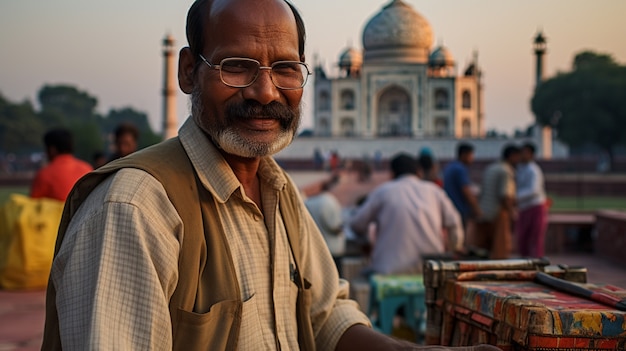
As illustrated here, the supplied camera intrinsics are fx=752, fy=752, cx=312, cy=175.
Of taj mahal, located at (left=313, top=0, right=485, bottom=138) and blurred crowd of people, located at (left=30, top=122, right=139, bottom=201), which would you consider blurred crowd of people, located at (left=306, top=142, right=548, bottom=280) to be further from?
taj mahal, located at (left=313, top=0, right=485, bottom=138)

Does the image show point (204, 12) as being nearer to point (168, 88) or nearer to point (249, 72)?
point (249, 72)

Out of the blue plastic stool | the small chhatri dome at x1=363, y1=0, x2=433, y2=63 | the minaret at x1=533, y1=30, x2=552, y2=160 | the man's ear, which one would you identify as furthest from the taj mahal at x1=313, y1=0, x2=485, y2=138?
the man's ear

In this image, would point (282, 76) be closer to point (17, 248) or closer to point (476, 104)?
point (17, 248)

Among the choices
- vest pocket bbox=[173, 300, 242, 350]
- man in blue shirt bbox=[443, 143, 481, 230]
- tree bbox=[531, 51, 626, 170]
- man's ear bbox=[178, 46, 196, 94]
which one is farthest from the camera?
tree bbox=[531, 51, 626, 170]

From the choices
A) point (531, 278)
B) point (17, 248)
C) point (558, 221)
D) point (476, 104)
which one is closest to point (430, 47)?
point (476, 104)

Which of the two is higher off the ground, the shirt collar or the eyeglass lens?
the eyeglass lens

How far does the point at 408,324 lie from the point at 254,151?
2.39m

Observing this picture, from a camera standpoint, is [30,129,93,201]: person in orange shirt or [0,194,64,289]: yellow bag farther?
[30,129,93,201]: person in orange shirt

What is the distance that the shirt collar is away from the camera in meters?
1.40

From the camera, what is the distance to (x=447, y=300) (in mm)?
1691

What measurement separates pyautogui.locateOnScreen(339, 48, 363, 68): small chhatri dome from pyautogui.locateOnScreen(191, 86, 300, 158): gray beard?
41595 millimetres

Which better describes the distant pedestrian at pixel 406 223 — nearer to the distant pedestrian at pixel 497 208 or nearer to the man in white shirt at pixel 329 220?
the man in white shirt at pixel 329 220

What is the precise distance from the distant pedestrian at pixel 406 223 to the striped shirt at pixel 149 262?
238cm

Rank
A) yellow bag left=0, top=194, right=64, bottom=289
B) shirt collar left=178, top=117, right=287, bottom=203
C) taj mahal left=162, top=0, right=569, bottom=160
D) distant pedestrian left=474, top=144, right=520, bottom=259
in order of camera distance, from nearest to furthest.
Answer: shirt collar left=178, top=117, right=287, bottom=203 → yellow bag left=0, top=194, right=64, bottom=289 → distant pedestrian left=474, top=144, right=520, bottom=259 → taj mahal left=162, top=0, right=569, bottom=160
